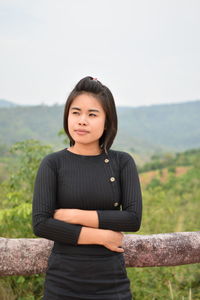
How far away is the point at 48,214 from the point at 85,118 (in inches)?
21.4

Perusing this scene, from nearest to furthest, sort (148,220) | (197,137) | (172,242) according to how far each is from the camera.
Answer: (172,242)
(148,220)
(197,137)

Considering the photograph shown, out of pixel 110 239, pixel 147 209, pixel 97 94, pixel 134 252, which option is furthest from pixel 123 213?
pixel 147 209

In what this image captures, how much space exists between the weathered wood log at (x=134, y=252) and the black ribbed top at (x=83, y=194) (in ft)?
2.11

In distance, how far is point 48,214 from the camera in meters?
2.11

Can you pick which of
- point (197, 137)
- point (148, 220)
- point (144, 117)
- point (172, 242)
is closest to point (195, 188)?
point (148, 220)

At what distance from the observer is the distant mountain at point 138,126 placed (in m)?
107

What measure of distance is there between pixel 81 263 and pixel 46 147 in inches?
131

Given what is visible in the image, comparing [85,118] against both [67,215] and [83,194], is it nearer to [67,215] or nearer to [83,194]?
[83,194]

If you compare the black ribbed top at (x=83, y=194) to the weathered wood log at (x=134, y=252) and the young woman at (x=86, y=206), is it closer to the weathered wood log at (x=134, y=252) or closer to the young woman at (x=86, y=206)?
the young woman at (x=86, y=206)

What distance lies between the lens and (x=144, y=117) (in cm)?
18012

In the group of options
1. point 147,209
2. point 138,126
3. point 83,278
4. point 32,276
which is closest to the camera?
point 83,278

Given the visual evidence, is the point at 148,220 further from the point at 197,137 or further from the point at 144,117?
the point at 144,117

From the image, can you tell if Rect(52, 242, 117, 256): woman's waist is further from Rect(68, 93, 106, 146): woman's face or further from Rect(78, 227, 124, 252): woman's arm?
Rect(68, 93, 106, 146): woman's face

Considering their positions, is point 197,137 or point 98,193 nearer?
point 98,193
